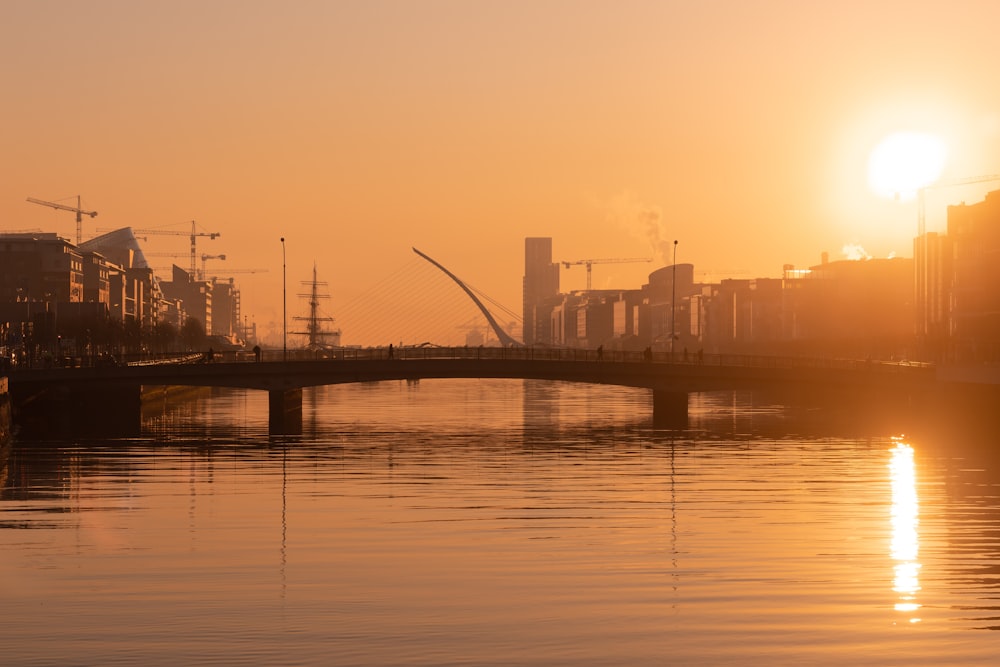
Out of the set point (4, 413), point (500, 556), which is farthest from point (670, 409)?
point (500, 556)

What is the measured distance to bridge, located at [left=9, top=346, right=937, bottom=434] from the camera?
93.2 meters

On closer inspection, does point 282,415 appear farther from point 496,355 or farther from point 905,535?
point 905,535

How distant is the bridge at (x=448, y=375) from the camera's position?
93188 mm

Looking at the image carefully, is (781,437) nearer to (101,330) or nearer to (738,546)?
(738,546)

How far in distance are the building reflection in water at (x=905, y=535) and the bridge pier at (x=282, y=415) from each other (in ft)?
124

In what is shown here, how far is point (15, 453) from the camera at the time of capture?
71.0m

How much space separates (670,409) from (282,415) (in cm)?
2345

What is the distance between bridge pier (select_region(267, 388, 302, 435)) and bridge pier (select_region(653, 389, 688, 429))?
21684 millimetres

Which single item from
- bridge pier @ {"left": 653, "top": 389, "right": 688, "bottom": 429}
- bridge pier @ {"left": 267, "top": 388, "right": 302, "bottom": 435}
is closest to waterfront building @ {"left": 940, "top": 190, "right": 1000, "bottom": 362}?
bridge pier @ {"left": 653, "top": 389, "right": 688, "bottom": 429}

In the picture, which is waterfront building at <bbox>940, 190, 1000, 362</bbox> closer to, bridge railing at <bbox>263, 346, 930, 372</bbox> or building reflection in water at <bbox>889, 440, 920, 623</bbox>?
bridge railing at <bbox>263, 346, 930, 372</bbox>

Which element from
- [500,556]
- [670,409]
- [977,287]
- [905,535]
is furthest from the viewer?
[977,287]

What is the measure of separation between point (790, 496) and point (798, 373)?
4477 cm

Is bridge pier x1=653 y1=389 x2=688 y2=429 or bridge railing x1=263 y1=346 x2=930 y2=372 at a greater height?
bridge railing x1=263 y1=346 x2=930 y2=372

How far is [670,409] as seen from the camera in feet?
320
